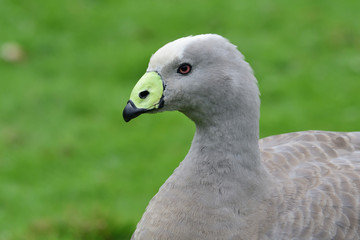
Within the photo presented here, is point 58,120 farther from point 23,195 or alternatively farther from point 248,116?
point 248,116

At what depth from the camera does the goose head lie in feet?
10.1

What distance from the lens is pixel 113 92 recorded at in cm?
708

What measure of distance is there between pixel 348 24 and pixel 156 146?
3124 millimetres

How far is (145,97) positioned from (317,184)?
1087mm

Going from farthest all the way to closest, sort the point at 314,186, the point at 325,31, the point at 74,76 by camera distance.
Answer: the point at 325,31, the point at 74,76, the point at 314,186

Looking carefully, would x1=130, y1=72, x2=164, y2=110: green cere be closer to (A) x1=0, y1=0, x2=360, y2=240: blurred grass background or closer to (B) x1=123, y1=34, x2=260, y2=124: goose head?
(B) x1=123, y1=34, x2=260, y2=124: goose head

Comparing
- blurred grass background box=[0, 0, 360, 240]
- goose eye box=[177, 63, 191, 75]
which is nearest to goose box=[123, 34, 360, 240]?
goose eye box=[177, 63, 191, 75]

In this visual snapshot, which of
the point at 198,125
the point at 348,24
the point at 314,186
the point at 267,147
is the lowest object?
the point at 314,186

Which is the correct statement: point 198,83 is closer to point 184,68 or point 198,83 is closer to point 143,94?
point 184,68

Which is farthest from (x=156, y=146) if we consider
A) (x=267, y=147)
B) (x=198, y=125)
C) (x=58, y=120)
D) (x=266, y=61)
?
(x=198, y=125)

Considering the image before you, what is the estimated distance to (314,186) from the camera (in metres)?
3.47

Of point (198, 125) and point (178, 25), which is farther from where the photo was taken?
point (178, 25)

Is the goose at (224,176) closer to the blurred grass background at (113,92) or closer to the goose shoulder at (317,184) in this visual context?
the goose shoulder at (317,184)

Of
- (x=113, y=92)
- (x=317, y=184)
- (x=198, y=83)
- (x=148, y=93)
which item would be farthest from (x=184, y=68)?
(x=113, y=92)
